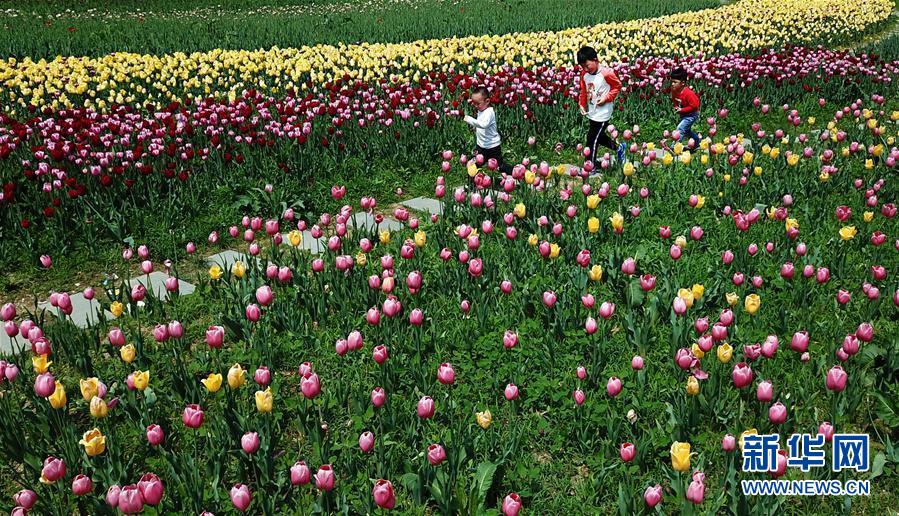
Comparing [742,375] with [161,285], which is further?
[161,285]

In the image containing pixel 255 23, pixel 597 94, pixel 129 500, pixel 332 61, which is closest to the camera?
pixel 129 500

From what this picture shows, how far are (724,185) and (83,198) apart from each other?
17.5ft

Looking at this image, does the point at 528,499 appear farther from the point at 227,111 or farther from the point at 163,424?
the point at 227,111

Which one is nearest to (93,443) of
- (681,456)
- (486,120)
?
(681,456)

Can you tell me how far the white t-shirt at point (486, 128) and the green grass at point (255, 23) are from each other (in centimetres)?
842

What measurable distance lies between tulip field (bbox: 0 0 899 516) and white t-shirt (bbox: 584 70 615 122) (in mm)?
443

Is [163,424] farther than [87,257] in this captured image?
No

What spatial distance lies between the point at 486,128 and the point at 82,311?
12.8 ft

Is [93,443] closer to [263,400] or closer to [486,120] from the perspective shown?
[263,400]

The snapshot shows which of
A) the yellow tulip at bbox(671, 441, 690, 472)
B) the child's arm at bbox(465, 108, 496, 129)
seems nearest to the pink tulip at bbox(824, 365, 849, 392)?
the yellow tulip at bbox(671, 441, 690, 472)

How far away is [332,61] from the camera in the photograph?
1155 cm

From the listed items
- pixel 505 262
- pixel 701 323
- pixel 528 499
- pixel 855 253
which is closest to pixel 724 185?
pixel 855 253

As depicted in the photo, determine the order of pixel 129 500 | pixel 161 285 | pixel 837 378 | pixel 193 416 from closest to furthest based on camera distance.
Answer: pixel 129 500
pixel 193 416
pixel 837 378
pixel 161 285

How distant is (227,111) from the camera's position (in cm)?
734
